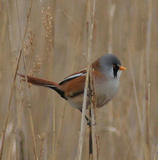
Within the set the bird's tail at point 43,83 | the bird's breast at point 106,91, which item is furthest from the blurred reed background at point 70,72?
the bird's breast at point 106,91

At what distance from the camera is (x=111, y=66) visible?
2111 millimetres

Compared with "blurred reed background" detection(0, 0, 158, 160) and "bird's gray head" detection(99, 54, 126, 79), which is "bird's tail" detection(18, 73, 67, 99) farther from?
"bird's gray head" detection(99, 54, 126, 79)

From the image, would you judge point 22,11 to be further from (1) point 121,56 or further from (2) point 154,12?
(2) point 154,12

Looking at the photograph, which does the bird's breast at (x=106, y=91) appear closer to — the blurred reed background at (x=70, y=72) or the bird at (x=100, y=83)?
the bird at (x=100, y=83)

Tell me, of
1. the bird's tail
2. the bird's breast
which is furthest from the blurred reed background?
the bird's breast

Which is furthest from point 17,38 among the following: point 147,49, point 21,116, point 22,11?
point 147,49

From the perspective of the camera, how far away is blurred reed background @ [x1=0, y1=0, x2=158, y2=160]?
5.46ft

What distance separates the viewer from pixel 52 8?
5.45 feet

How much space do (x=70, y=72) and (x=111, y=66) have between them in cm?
42

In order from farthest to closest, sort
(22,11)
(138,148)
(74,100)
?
(138,148)
(74,100)
(22,11)

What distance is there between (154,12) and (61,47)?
1051 mm

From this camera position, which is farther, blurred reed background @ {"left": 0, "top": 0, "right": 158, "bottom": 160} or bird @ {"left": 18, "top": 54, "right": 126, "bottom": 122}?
bird @ {"left": 18, "top": 54, "right": 126, "bottom": 122}

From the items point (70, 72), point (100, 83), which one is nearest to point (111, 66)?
point (100, 83)

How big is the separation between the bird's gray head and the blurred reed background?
0.08 metres
